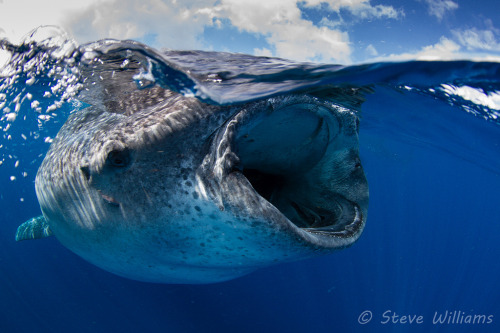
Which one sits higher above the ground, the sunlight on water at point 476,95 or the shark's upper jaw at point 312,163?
the sunlight on water at point 476,95

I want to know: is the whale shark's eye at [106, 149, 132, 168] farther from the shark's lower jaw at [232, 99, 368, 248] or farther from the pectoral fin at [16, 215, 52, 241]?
the pectoral fin at [16, 215, 52, 241]

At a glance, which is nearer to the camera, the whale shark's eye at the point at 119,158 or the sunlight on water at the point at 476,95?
the whale shark's eye at the point at 119,158

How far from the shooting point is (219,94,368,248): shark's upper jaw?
2299 millimetres

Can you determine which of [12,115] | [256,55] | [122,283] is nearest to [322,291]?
[122,283]

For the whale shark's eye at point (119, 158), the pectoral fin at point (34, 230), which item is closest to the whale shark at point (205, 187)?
the whale shark's eye at point (119, 158)

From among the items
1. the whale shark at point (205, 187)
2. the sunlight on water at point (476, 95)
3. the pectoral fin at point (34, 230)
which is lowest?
the pectoral fin at point (34, 230)

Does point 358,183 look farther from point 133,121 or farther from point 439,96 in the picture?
point 439,96

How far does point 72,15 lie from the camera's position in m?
4.16

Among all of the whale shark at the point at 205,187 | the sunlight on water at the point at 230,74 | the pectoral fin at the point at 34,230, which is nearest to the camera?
the whale shark at the point at 205,187

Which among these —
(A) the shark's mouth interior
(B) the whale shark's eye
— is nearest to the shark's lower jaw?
(A) the shark's mouth interior

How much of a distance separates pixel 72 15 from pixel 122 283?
914cm

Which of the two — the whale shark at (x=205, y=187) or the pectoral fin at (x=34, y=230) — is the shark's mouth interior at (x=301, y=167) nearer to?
the whale shark at (x=205, y=187)

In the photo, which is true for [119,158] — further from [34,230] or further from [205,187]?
[34,230]

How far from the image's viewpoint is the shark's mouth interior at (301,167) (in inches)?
96.0
